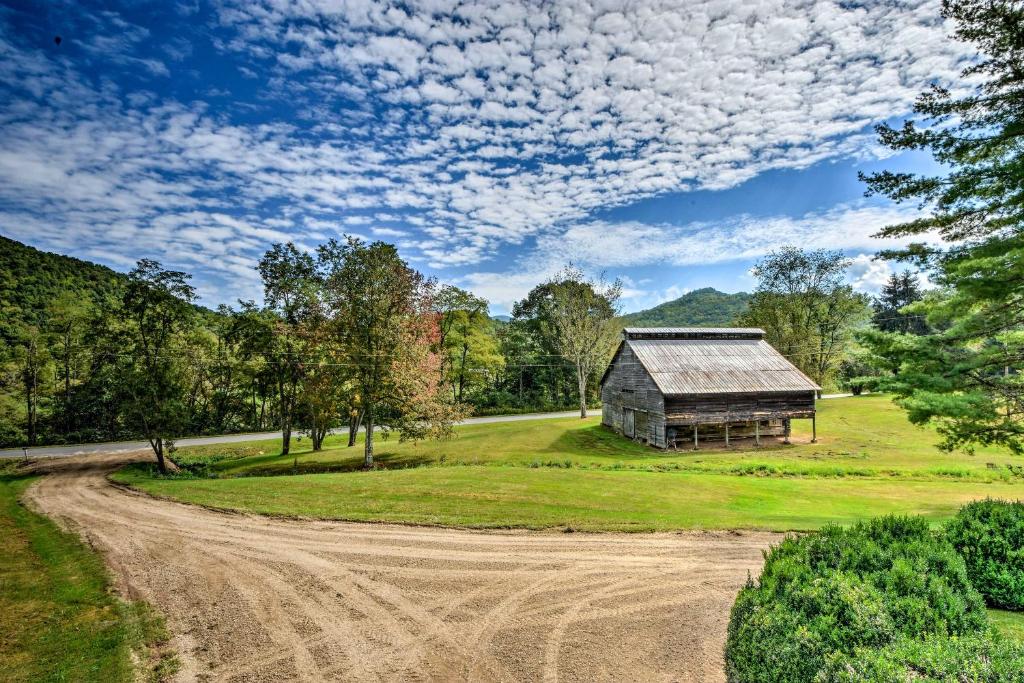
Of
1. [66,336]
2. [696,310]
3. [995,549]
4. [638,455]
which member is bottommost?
[638,455]

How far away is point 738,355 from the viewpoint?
34.9 metres

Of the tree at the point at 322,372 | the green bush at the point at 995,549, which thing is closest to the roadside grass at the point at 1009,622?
the green bush at the point at 995,549

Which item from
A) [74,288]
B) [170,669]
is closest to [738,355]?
[170,669]

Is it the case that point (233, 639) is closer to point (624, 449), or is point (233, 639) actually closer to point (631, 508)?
point (631, 508)

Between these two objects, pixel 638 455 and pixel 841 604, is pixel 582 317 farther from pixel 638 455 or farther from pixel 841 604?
pixel 841 604

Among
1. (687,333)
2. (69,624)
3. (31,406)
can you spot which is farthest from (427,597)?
(31,406)

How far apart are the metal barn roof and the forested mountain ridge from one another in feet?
150

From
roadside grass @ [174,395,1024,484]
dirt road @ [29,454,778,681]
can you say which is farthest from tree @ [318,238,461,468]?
dirt road @ [29,454,778,681]

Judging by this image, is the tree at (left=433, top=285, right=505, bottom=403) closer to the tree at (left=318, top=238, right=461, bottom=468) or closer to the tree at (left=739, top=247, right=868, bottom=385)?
the tree at (left=318, top=238, right=461, bottom=468)

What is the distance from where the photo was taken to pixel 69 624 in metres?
8.10

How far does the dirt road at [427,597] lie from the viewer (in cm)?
688

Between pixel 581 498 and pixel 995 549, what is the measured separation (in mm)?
9915

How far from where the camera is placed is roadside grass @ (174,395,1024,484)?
23.2 meters

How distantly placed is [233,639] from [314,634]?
1.39 metres
